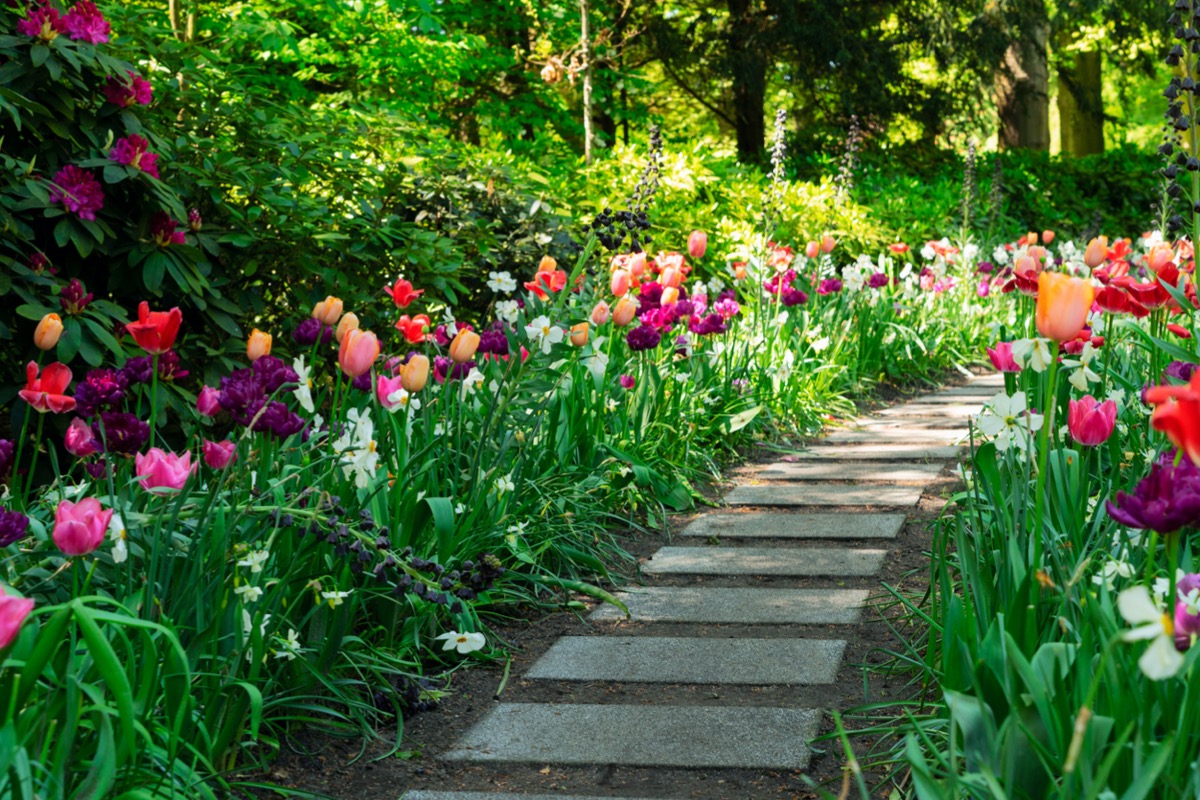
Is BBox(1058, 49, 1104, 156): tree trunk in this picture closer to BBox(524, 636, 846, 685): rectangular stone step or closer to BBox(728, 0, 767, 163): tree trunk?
BBox(728, 0, 767, 163): tree trunk

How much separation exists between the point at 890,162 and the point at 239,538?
39.8ft

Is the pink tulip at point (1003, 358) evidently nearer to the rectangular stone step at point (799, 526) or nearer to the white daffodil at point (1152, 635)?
the rectangular stone step at point (799, 526)

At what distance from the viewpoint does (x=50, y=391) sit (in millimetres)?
2568

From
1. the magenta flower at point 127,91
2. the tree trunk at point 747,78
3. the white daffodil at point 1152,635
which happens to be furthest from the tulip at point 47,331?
the tree trunk at point 747,78

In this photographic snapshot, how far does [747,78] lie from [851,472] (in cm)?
878

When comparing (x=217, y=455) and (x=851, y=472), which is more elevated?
(x=217, y=455)

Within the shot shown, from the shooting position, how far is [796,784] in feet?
7.52

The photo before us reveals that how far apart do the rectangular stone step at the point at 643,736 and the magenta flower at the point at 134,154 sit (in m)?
2.35

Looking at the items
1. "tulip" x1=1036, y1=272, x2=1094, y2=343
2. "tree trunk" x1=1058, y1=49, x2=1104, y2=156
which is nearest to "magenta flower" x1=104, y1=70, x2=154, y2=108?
"tulip" x1=1036, y1=272, x2=1094, y2=343

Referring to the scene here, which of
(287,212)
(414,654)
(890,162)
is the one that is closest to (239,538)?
(414,654)

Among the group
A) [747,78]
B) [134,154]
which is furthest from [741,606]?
[747,78]

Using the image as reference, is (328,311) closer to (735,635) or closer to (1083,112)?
(735,635)

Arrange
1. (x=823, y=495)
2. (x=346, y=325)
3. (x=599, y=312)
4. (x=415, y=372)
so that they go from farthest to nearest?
(x=823, y=495) → (x=599, y=312) → (x=346, y=325) → (x=415, y=372)

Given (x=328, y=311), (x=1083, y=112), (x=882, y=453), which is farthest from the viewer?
(x=1083, y=112)
